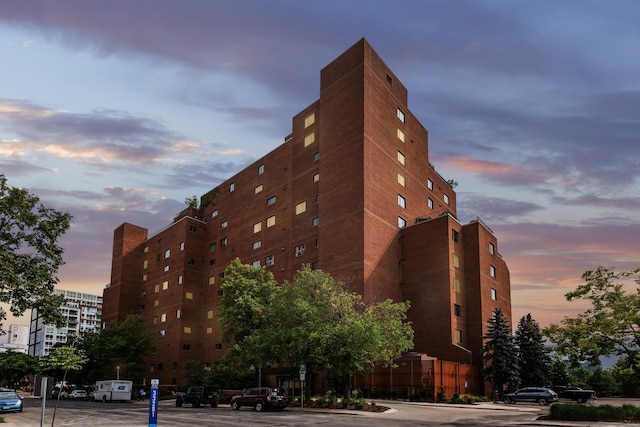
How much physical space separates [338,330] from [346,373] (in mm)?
3481

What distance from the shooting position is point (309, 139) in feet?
246

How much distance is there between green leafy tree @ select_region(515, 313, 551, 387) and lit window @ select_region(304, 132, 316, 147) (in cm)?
3366

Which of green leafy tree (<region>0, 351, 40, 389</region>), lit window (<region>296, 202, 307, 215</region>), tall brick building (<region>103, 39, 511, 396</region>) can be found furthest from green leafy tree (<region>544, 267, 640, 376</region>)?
green leafy tree (<region>0, 351, 40, 389</region>)

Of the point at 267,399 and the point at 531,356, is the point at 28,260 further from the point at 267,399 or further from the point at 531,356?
the point at 531,356

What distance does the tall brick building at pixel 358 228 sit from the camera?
62812 mm

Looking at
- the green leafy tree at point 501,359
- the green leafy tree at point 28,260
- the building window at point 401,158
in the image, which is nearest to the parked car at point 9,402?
the green leafy tree at point 28,260


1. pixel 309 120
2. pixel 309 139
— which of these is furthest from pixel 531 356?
pixel 309 120

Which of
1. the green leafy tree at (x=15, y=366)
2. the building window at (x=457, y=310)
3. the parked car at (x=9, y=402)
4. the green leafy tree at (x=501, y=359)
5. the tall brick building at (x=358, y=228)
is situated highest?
the tall brick building at (x=358, y=228)

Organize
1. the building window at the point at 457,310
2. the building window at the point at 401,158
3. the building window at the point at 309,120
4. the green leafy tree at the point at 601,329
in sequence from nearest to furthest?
the green leafy tree at the point at 601,329 → the building window at the point at 457,310 → the building window at the point at 401,158 → the building window at the point at 309,120

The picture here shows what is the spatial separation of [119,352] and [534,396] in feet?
203

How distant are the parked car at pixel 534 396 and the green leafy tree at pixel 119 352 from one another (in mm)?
55552

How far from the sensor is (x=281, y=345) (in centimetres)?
4662

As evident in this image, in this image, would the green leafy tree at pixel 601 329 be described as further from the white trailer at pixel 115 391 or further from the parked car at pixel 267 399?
the white trailer at pixel 115 391

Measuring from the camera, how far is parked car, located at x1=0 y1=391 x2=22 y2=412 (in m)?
39.9
